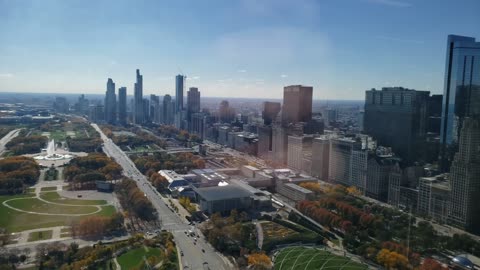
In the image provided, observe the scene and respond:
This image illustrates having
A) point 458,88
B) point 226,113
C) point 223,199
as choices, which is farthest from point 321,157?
point 226,113

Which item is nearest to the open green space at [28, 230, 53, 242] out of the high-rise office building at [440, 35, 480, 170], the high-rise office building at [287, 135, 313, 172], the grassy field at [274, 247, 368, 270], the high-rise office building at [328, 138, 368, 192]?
the grassy field at [274, 247, 368, 270]

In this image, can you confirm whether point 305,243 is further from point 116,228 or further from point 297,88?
point 297,88

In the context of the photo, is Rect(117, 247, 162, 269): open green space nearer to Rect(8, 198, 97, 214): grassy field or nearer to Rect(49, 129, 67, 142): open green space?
Rect(8, 198, 97, 214): grassy field

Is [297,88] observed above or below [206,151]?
above

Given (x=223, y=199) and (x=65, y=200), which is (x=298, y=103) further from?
(x=65, y=200)

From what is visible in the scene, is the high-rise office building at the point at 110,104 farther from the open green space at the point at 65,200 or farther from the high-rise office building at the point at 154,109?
the open green space at the point at 65,200

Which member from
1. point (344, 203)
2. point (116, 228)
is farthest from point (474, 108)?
point (116, 228)
